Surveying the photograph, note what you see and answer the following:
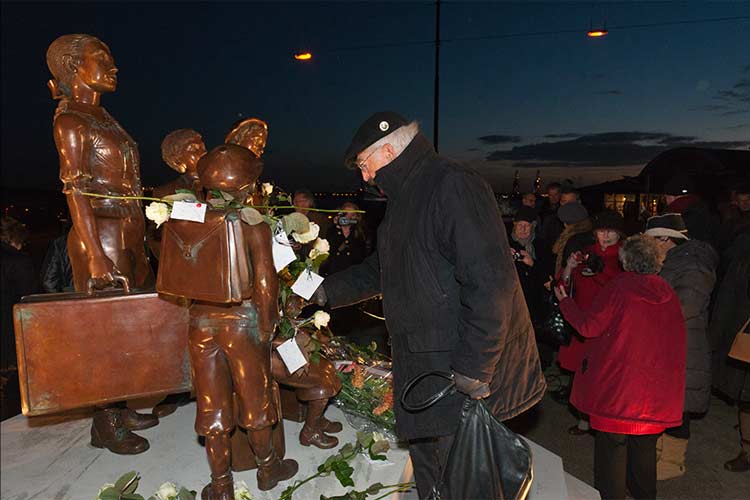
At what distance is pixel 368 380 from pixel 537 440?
2.00 meters

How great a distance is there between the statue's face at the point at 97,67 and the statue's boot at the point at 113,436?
78.7 inches

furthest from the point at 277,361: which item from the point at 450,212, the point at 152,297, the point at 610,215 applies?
the point at 610,215

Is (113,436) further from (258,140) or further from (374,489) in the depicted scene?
(258,140)

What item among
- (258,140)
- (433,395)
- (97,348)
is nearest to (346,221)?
(258,140)

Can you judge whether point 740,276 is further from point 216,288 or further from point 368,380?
point 216,288

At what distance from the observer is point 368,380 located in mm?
3869

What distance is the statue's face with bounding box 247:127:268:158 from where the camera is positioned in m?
4.16

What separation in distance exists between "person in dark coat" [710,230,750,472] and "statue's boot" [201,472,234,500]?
3.83m

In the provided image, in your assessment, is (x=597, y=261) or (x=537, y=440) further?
(x=537, y=440)

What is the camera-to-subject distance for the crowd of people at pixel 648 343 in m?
3.26

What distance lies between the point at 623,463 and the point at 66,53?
13.4 feet

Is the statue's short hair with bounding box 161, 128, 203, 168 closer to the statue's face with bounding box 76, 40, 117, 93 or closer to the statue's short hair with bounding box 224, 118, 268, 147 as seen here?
the statue's short hair with bounding box 224, 118, 268, 147

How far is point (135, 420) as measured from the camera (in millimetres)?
3859

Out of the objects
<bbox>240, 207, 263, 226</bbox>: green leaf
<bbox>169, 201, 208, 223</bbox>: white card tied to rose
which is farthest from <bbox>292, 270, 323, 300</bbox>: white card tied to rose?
<bbox>169, 201, 208, 223</bbox>: white card tied to rose
